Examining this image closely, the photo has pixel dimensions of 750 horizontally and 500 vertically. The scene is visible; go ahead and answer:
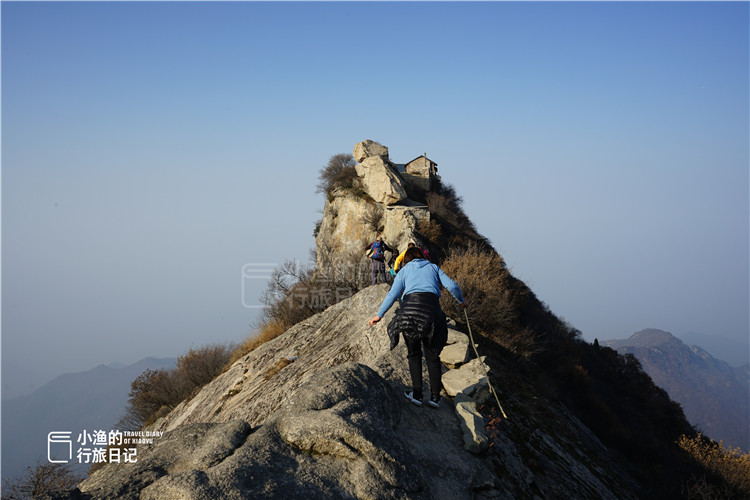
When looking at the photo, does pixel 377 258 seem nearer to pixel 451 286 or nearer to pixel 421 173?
pixel 451 286

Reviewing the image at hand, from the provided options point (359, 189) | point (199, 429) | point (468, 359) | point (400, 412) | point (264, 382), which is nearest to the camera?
point (199, 429)

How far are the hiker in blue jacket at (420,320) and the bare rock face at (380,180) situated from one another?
63.4ft

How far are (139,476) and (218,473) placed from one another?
26.8 inches

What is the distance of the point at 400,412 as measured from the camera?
5.48 m

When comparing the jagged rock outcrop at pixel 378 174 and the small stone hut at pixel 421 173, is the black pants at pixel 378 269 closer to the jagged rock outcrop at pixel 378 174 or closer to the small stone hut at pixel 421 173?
the jagged rock outcrop at pixel 378 174

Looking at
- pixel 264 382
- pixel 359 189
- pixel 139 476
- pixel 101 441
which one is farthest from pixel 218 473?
pixel 359 189

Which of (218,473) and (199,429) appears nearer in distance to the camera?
(218,473)

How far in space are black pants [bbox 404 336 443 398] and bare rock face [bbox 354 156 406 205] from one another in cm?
1967

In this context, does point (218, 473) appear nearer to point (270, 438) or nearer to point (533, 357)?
point (270, 438)

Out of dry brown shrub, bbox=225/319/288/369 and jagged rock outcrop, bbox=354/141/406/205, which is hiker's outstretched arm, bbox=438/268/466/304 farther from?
jagged rock outcrop, bbox=354/141/406/205

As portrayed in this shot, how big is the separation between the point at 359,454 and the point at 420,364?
1763 millimetres

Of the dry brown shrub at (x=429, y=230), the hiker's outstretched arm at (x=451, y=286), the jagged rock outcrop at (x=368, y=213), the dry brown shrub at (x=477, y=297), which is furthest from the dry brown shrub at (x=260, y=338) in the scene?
the dry brown shrub at (x=429, y=230)

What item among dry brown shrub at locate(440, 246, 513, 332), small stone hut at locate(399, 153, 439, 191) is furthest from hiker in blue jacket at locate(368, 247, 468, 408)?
small stone hut at locate(399, 153, 439, 191)

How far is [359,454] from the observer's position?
4156 mm
